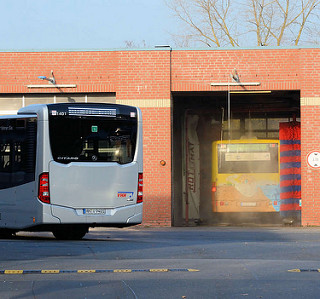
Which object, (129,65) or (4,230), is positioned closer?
(4,230)

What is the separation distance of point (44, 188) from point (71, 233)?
2.03 meters

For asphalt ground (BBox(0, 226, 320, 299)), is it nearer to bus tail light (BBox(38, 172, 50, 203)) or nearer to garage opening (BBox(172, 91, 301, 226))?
bus tail light (BBox(38, 172, 50, 203))

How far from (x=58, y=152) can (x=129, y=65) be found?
10366 mm

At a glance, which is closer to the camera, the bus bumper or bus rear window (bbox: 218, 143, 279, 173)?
the bus bumper

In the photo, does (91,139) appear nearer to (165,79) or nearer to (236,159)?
(165,79)

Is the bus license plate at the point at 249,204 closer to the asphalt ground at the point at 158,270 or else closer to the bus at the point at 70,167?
the bus at the point at 70,167

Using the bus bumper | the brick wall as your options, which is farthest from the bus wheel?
the brick wall

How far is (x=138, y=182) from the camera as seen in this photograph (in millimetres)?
17078

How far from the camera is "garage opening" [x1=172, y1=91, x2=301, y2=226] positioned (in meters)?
28.7

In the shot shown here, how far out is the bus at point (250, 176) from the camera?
28938 millimetres

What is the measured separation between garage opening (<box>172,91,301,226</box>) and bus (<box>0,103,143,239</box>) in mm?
11649

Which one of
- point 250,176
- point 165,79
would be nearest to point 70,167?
point 165,79

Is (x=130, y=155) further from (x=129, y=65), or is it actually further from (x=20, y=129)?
(x=129, y=65)

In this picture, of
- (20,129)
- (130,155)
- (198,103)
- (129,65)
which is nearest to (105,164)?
(130,155)
